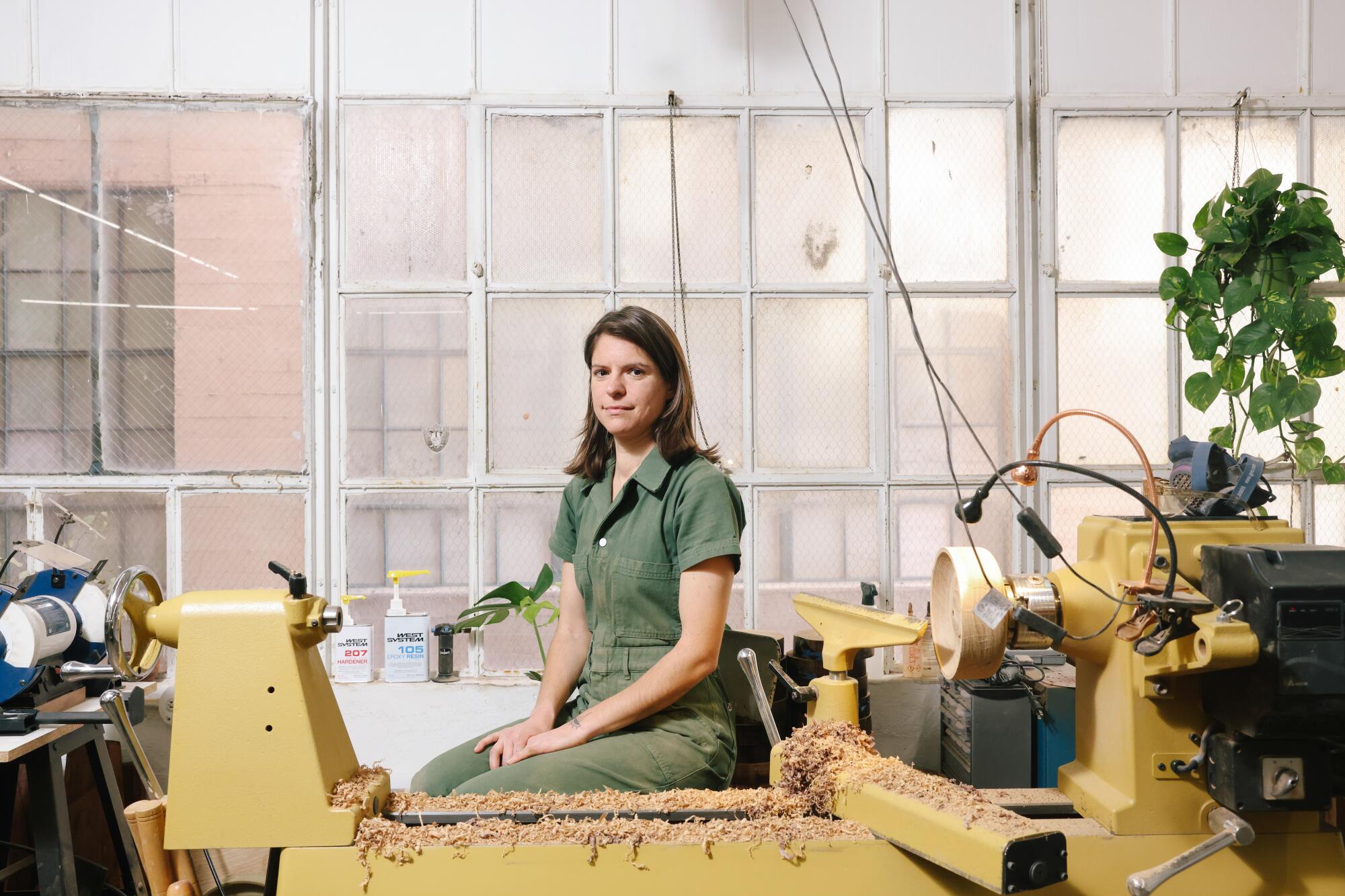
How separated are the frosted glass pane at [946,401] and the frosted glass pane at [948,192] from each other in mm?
116

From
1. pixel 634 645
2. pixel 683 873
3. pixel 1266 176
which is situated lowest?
pixel 683 873

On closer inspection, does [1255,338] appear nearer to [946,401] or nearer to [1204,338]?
[1204,338]

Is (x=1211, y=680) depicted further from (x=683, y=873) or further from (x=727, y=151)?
(x=727, y=151)

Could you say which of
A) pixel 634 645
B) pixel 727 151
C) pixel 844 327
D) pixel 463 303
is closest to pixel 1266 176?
pixel 844 327

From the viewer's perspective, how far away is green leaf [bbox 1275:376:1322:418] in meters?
2.10

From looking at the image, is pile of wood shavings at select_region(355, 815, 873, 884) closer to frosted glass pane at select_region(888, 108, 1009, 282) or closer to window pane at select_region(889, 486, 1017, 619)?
window pane at select_region(889, 486, 1017, 619)

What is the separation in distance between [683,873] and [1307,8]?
2.92 metres

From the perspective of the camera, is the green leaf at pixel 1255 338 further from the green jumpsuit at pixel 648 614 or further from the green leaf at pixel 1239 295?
the green jumpsuit at pixel 648 614

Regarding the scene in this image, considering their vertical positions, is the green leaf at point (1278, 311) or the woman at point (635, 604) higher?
the green leaf at point (1278, 311)

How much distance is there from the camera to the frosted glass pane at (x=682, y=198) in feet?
7.75

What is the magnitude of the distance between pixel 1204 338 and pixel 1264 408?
0.79 ft

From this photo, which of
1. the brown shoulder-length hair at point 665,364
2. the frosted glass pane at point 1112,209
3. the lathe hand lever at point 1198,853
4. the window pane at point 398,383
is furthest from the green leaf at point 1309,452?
the window pane at point 398,383

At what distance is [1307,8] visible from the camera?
241cm

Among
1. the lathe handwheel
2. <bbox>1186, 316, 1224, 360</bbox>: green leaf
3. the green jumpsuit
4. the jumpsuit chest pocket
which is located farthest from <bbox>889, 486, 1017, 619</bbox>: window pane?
the lathe handwheel
